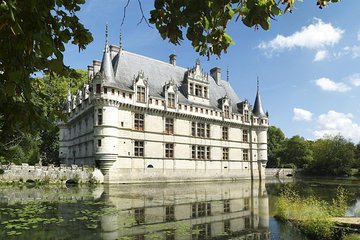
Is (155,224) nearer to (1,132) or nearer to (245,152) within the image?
(1,132)

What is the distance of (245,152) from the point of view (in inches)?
1515

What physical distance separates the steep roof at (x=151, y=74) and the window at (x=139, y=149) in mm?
4562

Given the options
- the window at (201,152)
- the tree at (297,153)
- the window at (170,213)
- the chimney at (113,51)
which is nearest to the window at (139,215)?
the window at (170,213)

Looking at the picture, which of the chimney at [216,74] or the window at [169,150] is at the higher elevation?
the chimney at [216,74]

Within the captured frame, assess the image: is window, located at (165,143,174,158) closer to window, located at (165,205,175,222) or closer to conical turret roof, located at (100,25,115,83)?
conical turret roof, located at (100,25,115,83)

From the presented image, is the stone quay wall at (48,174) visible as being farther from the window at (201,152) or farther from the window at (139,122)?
the window at (201,152)

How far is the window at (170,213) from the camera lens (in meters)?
10.9

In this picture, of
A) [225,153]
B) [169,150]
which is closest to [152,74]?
[169,150]

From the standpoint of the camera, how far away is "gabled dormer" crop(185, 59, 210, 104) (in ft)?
112

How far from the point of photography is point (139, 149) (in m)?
29.1

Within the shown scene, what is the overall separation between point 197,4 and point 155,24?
0.82m

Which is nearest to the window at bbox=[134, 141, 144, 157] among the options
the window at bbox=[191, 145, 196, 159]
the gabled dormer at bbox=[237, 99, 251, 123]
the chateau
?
the chateau

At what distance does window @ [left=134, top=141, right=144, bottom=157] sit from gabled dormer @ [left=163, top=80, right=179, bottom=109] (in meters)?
4.38

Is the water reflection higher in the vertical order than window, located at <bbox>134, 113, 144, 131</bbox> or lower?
lower
